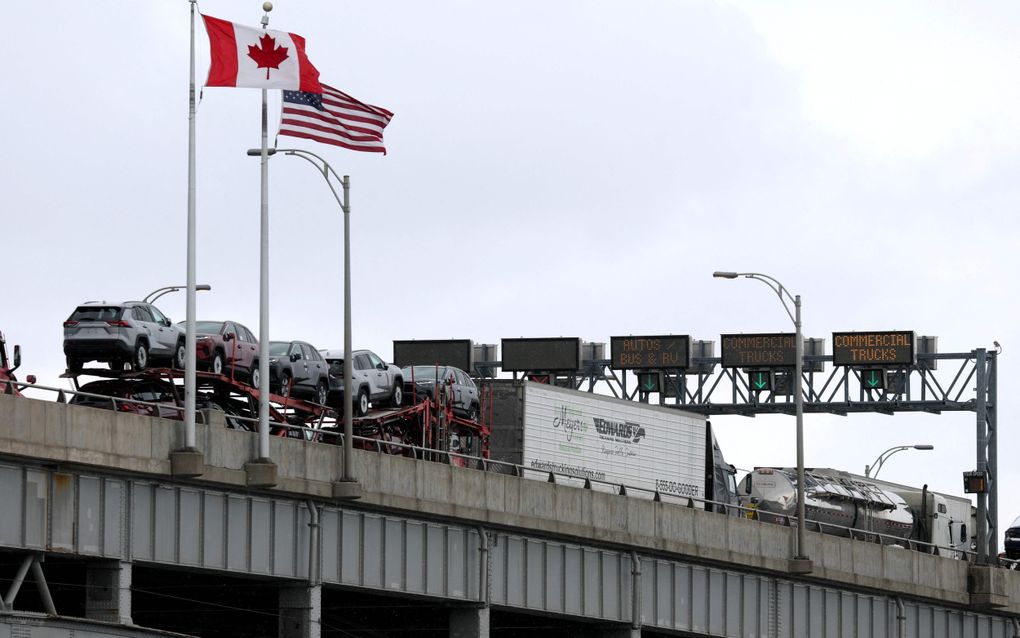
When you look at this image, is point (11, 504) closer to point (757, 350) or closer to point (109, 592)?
point (109, 592)

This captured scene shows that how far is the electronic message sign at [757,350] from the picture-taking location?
10231 cm

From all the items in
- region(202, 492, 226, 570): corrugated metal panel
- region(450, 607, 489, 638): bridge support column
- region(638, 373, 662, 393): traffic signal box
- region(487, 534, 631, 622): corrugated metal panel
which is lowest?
region(450, 607, 489, 638): bridge support column

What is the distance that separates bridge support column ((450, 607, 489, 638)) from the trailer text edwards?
6.40 meters

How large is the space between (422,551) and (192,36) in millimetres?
13729

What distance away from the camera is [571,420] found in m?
62.6

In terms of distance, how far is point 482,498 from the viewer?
52.8 metres

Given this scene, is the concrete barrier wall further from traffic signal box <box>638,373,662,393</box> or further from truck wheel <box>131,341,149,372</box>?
traffic signal box <box>638,373,662,393</box>

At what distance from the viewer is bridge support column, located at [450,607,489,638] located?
52844mm

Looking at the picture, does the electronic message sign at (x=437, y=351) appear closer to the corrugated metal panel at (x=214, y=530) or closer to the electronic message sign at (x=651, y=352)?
the electronic message sign at (x=651, y=352)

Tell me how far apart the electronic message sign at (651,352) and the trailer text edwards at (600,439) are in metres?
33.7

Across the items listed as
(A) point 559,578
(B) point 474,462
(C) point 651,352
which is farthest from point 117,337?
(C) point 651,352

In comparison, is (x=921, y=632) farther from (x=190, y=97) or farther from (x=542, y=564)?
(x=190, y=97)

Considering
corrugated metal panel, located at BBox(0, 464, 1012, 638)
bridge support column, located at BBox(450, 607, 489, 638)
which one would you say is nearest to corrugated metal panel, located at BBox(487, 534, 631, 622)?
corrugated metal panel, located at BBox(0, 464, 1012, 638)

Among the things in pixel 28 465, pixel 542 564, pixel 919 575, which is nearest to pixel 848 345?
pixel 919 575
